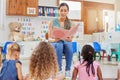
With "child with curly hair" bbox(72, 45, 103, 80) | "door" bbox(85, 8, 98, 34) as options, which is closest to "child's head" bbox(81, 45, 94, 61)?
"child with curly hair" bbox(72, 45, 103, 80)

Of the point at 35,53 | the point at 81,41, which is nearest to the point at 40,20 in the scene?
the point at 81,41

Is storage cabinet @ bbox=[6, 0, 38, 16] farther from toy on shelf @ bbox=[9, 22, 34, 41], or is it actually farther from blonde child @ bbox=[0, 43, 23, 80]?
blonde child @ bbox=[0, 43, 23, 80]

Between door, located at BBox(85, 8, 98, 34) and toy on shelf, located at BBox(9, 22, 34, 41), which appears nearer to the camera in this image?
toy on shelf, located at BBox(9, 22, 34, 41)

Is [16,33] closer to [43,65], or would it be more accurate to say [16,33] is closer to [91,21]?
[91,21]

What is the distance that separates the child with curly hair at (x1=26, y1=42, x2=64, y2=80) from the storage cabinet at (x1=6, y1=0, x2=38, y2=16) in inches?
208

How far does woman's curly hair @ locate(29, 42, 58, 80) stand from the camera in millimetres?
1849

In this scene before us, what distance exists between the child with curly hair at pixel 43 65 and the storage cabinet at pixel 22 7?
527cm

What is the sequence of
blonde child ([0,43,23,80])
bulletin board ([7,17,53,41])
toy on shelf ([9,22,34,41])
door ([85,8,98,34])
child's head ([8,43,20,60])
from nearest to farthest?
blonde child ([0,43,23,80])
child's head ([8,43,20,60])
toy on shelf ([9,22,34,41])
bulletin board ([7,17,53,41])
door ([85,8,98,34])

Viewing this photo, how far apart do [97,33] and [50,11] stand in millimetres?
2082

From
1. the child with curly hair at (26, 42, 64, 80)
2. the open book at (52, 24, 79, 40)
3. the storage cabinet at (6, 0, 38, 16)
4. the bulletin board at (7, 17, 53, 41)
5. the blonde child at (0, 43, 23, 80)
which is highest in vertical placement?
the storage cabinet at (6, 0, 38, 16)

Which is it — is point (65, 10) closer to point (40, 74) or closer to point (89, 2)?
point (40, 74)

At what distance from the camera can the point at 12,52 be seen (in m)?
2.74

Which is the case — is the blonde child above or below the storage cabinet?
below

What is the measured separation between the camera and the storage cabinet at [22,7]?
7000 mm
